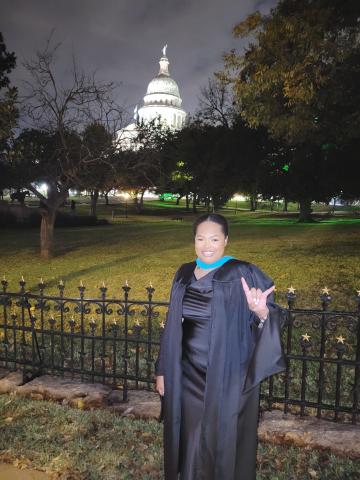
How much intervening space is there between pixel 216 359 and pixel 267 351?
37 centimetres

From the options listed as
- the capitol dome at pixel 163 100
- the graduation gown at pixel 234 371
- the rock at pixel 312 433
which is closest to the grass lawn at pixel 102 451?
the rock at pixel 312 433

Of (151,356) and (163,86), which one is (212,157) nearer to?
(151,356)

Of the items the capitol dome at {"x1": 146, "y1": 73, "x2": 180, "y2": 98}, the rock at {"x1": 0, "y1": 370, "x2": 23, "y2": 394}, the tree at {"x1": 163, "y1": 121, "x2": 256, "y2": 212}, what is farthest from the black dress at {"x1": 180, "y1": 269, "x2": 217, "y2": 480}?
the capitol dome at {"x1": 146, "y1": 73, "x2": 180, "y2": 98}

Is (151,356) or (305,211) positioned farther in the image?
(305,211)

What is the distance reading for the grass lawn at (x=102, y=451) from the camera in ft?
11.8

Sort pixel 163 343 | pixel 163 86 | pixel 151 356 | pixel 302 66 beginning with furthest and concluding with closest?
pixel 163 86
pixel 302 66
pixel 151 356
pixel 163 343

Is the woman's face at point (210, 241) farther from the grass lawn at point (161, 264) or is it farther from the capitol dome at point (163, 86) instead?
the capitol dome at point (163, 86)

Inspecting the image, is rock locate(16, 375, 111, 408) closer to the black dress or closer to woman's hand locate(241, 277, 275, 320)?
the black dress

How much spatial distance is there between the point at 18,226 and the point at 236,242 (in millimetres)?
19874

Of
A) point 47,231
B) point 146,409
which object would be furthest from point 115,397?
point 47,231

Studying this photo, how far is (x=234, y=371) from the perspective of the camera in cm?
276

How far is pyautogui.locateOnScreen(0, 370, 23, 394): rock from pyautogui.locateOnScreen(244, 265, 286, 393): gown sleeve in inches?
144

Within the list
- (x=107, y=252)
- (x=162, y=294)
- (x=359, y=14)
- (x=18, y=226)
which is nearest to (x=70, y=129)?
(x=107, y=252)

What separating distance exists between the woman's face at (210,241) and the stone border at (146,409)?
92.8 inches
